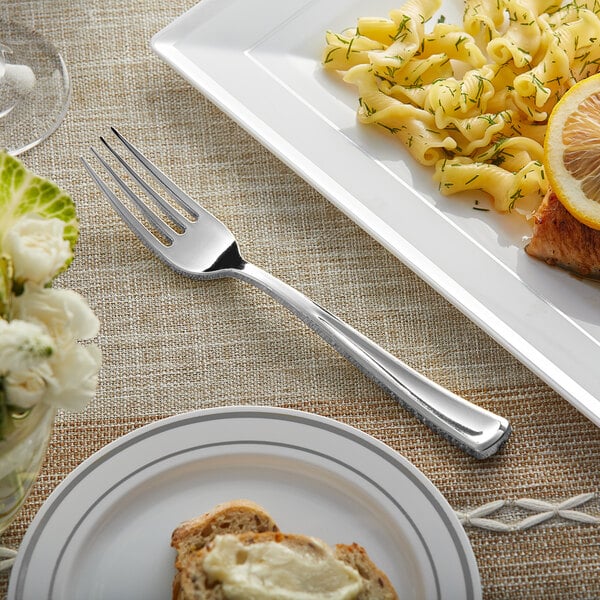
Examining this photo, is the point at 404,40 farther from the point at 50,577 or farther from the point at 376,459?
the point at 50,577

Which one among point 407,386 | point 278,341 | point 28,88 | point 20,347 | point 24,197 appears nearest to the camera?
point 20,347

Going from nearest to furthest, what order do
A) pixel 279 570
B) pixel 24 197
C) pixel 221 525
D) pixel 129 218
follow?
pixel 24 197 < pixel 279 570 < pixel 221 525 < pixel 129 218

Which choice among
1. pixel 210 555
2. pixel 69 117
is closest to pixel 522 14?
pixel 69 117

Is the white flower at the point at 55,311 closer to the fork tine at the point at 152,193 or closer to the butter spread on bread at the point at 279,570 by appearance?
the butter spread on bread at the point at 279,570

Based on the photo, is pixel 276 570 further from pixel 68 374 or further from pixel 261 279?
pixel 261 279

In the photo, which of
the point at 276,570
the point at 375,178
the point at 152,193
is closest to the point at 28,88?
the point at 152,193

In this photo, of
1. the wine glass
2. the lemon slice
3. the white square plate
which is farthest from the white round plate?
the wine glass

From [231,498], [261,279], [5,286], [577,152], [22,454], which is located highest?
[5,286]

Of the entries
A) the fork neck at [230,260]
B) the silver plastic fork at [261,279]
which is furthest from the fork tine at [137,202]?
the fork neck at [230,260]
